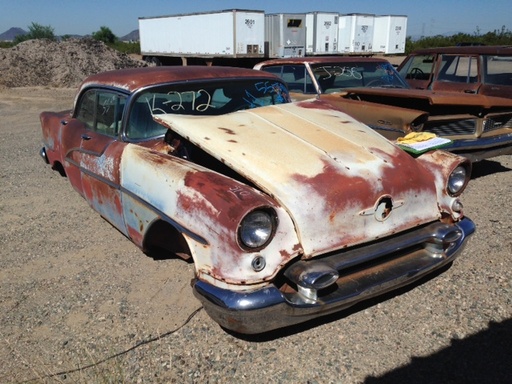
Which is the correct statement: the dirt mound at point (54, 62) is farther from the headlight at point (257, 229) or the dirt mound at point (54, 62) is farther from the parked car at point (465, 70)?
the headlight at point (257, 229)

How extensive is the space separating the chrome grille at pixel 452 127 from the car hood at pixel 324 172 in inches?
85.0

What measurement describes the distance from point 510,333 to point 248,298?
1693mm

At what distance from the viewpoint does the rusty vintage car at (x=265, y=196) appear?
7.83ft

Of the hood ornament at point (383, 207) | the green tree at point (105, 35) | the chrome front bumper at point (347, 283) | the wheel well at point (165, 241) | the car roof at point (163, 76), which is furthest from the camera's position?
the green tree at point (105, 35)

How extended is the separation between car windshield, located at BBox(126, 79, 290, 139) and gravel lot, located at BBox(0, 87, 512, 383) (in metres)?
1.09

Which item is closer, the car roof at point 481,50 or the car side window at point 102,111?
the car side window at point 102,111

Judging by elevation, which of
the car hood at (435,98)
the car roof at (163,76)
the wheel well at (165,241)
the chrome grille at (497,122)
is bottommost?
the wheel well at (165,241)

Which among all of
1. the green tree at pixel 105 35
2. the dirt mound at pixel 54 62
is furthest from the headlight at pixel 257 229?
the green tree at pixel 105 35

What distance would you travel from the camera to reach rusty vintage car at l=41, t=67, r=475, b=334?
2.39 metres

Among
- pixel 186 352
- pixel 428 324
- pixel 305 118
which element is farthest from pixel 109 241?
pixel 428 324

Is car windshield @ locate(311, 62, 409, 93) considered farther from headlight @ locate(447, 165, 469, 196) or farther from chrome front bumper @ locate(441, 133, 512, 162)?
headlight @ locate(447, 165, 469, 196)

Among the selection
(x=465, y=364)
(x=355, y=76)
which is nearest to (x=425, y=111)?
(x=355, y=76)

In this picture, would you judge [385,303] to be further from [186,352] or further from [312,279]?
[186,352]

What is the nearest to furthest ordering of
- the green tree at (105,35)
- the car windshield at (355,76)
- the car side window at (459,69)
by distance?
the car windshield at (355,76) < the car side window at (459,69) < the green tree at (105,35)
